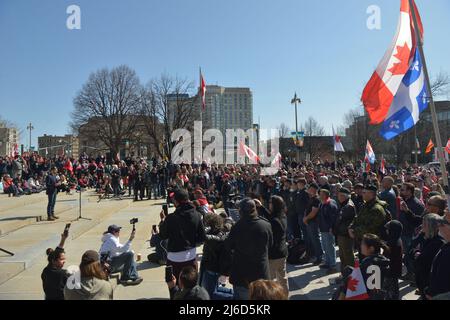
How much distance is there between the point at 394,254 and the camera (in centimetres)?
507

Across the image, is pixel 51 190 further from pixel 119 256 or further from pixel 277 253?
pixel 277 253

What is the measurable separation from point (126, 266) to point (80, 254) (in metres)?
2.50

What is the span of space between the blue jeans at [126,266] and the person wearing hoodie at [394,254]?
437 centimetres

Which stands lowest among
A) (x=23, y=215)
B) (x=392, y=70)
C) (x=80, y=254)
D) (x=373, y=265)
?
(x=80, y=254)

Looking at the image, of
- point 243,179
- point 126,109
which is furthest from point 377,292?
point 126,109

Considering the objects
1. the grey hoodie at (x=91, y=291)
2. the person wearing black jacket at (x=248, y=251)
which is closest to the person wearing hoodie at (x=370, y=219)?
the person wearing black jacket at (x=248, y=251)

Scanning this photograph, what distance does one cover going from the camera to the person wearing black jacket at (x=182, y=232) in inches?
198

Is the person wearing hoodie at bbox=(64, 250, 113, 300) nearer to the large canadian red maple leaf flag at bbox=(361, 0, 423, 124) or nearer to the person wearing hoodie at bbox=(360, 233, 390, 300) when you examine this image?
the person wearing hoodie at bbox=(360, 233, 390, 300)

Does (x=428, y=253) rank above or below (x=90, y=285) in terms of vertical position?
above

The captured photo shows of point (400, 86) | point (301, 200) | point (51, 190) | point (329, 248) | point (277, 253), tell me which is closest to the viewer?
point (277, 253)

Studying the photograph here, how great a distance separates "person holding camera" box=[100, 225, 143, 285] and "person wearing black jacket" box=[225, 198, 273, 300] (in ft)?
8.66

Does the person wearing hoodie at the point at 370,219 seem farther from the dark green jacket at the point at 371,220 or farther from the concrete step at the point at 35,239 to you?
the concrete step at the point at 35,239

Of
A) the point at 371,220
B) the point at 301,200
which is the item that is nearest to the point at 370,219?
the point at 371,220
